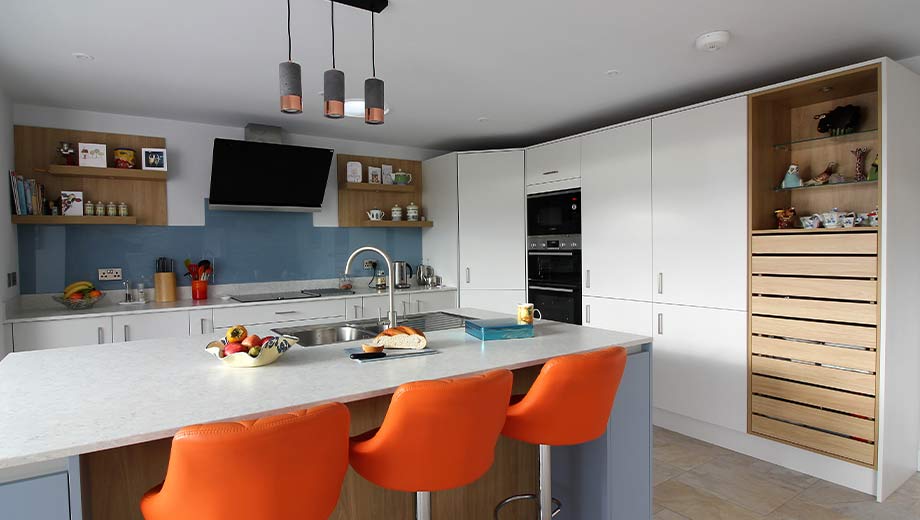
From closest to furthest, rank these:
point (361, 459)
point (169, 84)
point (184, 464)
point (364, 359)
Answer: point (184, 464)
point (361, 459)
point (364, 359)
point (169, 84)

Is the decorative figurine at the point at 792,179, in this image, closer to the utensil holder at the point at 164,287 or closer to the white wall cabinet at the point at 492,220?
the white wall cabinet at the point at 492,220

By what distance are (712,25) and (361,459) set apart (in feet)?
8.27

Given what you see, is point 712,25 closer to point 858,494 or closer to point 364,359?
point 364,359

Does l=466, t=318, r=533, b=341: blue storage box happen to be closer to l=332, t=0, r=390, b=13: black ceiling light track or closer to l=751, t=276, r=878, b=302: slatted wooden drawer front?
l=332, t=0, r=390, b=13: black ceiling light track

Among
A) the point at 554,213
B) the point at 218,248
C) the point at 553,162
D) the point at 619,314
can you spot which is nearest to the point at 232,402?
the point at 619,314

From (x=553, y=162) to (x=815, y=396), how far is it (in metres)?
2.61

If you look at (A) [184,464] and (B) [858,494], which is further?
(B) [858,494]

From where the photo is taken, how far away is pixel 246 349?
67.9 inches

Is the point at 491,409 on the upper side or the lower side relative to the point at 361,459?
upper

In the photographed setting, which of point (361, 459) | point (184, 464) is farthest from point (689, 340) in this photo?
point (184, 464)

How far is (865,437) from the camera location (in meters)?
2.71

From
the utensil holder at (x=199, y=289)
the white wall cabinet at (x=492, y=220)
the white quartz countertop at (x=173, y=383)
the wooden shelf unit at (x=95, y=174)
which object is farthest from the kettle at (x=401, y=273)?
the white quartz countertop at (x=173, y=383)

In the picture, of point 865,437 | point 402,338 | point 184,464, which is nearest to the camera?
point 184,464

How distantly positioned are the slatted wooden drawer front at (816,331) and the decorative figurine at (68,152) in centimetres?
486
